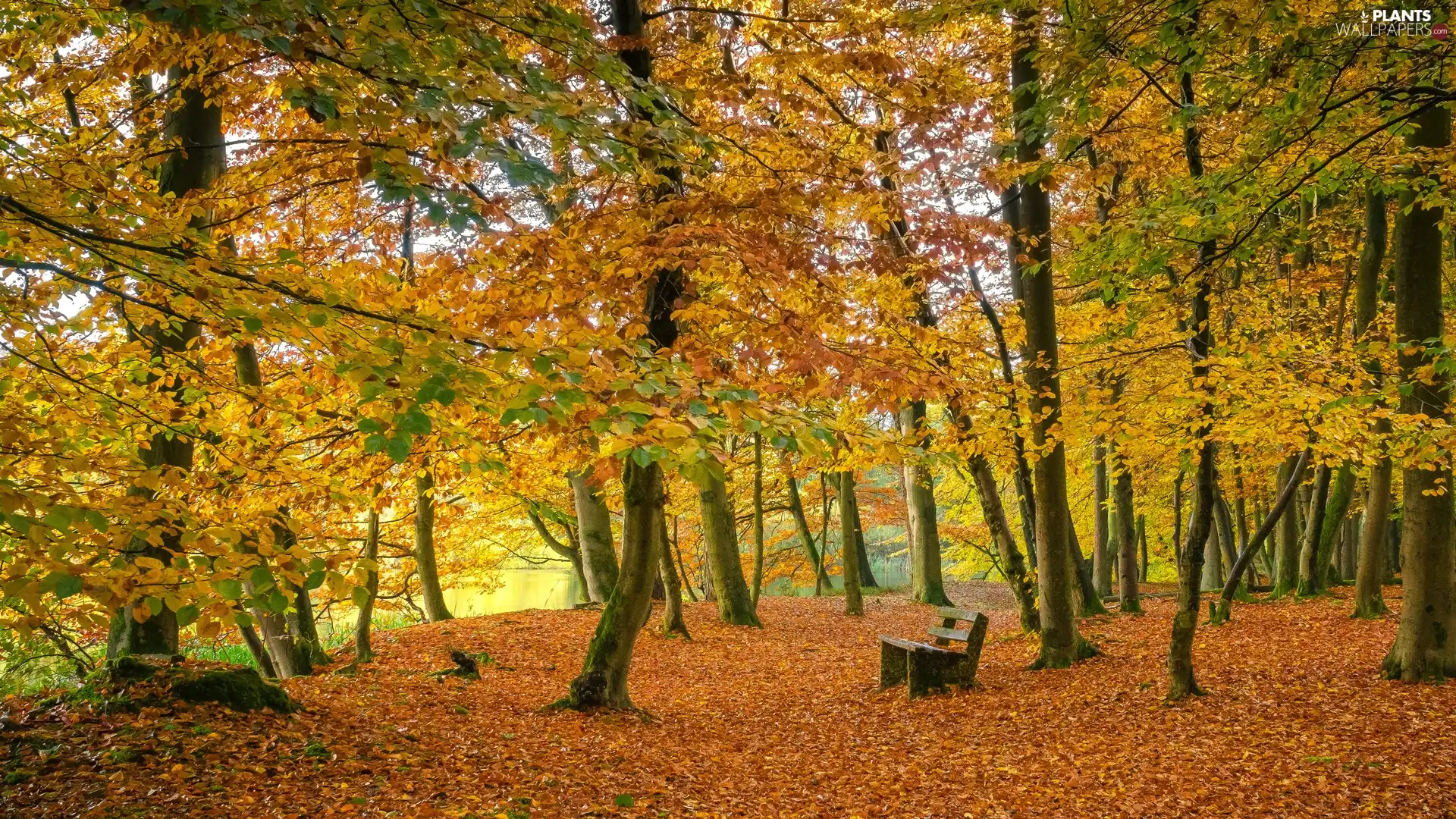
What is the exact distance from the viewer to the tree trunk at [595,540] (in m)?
13.5

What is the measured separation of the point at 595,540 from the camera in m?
13.7

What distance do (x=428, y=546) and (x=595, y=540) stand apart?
277 cm

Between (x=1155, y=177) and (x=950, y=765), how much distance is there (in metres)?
9.24

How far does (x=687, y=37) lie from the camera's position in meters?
8.17

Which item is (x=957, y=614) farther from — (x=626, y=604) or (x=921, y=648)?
(x=626, y=604)

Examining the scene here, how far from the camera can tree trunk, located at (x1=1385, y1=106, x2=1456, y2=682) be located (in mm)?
6973

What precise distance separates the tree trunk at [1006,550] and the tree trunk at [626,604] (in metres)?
3.84

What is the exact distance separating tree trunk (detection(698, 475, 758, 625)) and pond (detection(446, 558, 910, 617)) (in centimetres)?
854

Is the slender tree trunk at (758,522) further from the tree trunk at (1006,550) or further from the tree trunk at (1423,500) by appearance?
the tree trunk at (1423,500)

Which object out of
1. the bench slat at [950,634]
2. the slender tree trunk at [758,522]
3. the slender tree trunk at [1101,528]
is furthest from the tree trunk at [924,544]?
the bench slat at [950,634]

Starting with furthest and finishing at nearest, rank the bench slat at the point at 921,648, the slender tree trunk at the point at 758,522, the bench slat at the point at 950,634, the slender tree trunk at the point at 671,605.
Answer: the slender tree trunk at the point at 758,522 → the slender tree trunk at the point at 671,605 → the bench slat at the point at 950,634 → the bench slat at the point at 921,648

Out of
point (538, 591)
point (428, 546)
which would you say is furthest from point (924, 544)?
point (538, 591)

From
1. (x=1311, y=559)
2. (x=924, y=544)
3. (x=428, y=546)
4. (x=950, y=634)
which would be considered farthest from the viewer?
(x=924, y=544)

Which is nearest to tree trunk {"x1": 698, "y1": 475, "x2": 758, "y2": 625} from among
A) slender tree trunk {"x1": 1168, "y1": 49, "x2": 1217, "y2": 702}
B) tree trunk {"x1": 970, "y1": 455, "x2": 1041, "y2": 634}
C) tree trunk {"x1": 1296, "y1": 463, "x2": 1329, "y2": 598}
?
tree trunk {"x1": 970, "y1": 455, "x2": 1041, "y2": 634}
